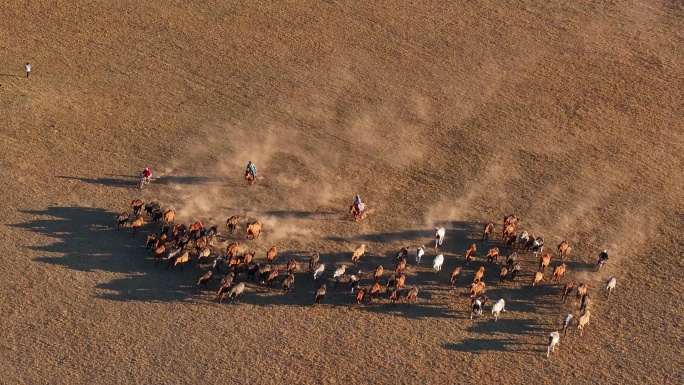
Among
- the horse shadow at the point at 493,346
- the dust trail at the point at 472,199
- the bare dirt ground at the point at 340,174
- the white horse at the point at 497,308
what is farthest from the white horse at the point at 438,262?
the horse shadow at the point at 493,346

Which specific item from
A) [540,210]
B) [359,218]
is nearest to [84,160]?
[359,218]

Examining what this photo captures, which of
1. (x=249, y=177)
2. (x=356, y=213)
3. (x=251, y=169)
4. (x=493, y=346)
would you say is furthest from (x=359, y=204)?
(x=493, y=346)

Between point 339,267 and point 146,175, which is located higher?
point 146,175

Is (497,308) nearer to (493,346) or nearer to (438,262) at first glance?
(493,346)

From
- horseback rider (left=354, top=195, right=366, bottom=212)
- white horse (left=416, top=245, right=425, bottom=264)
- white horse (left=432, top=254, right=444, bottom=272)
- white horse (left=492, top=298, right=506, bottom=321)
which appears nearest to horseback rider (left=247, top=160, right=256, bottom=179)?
horseback rider (left=354, top=195, right=366, bottom=212)

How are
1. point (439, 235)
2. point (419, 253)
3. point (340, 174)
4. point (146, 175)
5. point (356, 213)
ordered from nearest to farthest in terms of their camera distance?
1. point (419, 253)
2. point (439, 235)
3. point (356, 213)
4. point (146, 175)
5. point (340, 174)

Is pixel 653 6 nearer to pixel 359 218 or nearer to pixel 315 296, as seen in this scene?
pixel 359 218

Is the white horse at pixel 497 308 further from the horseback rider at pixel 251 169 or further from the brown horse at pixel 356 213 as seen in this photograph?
the horseback rider at pixel 251 169
